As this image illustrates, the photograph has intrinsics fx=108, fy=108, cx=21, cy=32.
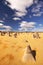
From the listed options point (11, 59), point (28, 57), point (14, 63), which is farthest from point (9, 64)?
point (28, 57)

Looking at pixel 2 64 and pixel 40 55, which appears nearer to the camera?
pixel 2 64

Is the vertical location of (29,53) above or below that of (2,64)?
above

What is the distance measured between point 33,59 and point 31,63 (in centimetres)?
38

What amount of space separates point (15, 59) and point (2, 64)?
37.0 inches

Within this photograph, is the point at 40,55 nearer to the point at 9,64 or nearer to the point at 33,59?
the point at 33,59

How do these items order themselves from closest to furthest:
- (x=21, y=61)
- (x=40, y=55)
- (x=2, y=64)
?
(x=2, y=64) < (x=21, y=61) < (x=40, y=55)

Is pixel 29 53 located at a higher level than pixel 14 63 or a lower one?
higher

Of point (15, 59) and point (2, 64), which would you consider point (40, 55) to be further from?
point (2, 64)

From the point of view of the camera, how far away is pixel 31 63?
5.70 meters

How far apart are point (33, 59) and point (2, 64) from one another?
1.71m

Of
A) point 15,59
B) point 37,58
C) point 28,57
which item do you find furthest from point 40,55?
point 15,59

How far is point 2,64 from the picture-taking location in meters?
5.60

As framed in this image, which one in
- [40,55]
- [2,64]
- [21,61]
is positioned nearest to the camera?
[2,64]

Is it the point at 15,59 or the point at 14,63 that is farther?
the point at 15,59
